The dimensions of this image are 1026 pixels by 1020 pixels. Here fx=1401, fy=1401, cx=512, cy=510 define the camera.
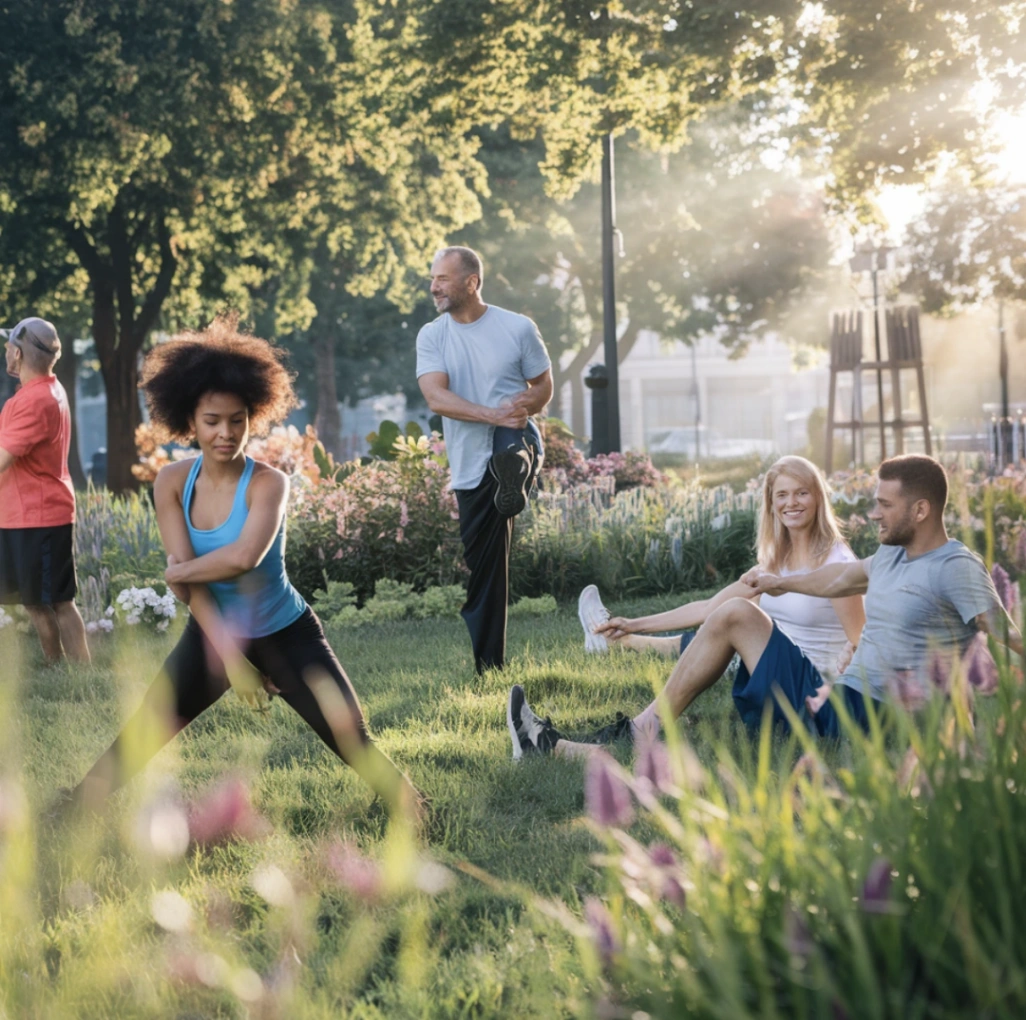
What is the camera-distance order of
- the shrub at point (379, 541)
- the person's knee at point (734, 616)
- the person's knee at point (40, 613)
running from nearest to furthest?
the person's knee at point (734, 616)
the person's knee at point (40, 613)
the shrub at point (379, 541)

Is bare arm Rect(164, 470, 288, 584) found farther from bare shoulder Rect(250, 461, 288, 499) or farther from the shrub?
the shrub

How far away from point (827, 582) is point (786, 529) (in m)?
0.56

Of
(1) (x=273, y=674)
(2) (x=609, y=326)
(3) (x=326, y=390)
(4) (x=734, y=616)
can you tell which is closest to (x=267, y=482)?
(1) (x=273, y=674)

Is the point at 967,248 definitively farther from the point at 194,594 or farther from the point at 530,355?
the point at 194,594

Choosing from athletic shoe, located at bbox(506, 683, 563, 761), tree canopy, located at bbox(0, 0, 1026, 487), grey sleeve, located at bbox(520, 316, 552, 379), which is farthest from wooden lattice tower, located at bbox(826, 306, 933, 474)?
athletic shoe, located at bbox(506, 683, 563, 761)

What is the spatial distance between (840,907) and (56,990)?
2.01m

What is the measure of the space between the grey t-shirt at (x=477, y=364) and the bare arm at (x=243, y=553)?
290 centimetres

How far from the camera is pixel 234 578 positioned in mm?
4207

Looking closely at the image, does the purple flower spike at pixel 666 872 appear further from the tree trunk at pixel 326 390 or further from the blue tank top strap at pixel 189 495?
the tree trunk at pixel 326 390

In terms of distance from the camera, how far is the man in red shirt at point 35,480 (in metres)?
7.35

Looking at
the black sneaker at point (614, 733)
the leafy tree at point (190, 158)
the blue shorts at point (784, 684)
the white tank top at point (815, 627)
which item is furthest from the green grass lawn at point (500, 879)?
the leafy tree at point (190, 158)

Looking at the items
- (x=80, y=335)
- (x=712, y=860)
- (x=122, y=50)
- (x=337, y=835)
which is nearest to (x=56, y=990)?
(x=337, y=835)

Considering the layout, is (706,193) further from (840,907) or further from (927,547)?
(840,907)

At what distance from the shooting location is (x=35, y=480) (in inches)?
299
